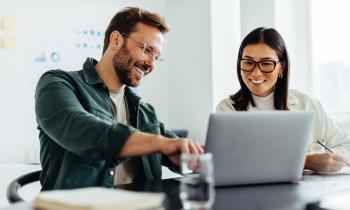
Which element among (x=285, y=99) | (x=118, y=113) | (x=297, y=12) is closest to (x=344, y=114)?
(x=297, y=12)

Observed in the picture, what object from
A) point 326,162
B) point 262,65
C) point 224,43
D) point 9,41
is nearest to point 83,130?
point 326,162

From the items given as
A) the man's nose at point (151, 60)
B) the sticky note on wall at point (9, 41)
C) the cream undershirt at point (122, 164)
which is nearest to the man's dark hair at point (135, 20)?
the man's nose at point (151, 60)

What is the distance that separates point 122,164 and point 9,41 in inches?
57.2

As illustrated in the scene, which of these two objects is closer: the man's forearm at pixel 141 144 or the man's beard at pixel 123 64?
the man's forearm at pixel 141 144

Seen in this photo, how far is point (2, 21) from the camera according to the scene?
2.82 m

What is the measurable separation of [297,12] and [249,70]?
4.19 ft

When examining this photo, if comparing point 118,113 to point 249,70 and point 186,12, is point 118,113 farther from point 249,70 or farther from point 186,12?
A: point 186,12

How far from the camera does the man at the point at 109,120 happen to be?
4.16 feet

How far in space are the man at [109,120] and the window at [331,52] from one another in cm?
156

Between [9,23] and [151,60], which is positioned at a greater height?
[9,23]

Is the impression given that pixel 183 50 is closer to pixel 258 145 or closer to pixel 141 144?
pixel 258 145

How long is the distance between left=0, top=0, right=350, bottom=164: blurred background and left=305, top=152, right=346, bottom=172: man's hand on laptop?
1196 mm

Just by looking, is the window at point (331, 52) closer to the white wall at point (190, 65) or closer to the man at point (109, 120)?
the white wall at point (190, 65)

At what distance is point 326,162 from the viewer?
1.68 metres
